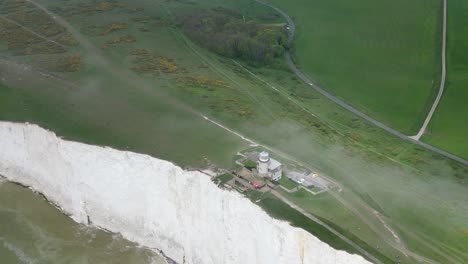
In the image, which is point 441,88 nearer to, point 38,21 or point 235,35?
point 235,35

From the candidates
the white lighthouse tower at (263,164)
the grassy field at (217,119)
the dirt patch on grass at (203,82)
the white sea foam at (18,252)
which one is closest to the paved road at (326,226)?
the grassy field at (217,119)

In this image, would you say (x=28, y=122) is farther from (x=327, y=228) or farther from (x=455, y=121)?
(x=455, y=121)

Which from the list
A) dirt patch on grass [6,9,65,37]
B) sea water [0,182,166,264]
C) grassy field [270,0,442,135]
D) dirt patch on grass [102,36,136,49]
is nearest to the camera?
sea water [0,182,166,264]

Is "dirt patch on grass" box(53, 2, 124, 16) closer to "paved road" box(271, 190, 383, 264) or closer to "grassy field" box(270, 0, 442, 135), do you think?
"grassy field" box(270, 0, 442, 135)

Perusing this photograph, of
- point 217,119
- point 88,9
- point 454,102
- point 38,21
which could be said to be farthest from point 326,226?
point 88,9

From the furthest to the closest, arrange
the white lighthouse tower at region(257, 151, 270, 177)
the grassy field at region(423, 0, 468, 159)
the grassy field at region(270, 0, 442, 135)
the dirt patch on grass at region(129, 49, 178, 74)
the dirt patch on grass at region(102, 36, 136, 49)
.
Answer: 1. the dirt patch on grass at region(102, 36, 136, 49)
2. the grassy field at region(270, 0, 442, 135)
3. the dirt patch on grass at region(129, 49, 178, 74)
4. the grassy field at region(423, 0, 468, 159)
5. the white lighthouse tower at region(257, 151, 270, 177)

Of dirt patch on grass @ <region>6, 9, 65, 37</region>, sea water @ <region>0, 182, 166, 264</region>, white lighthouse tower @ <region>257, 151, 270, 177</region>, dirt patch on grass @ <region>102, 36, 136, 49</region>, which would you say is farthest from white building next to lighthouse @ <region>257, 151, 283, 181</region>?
dirt patch on grass @ <region>6, 9, 65, 37</region>

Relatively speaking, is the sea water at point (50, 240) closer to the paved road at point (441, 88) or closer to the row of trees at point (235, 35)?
the paved road at point (441, 88)
